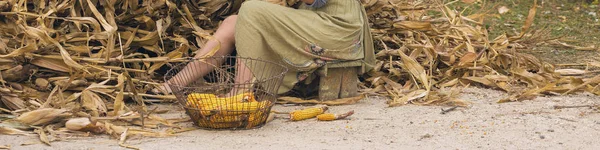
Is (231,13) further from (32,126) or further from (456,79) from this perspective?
(32,126)

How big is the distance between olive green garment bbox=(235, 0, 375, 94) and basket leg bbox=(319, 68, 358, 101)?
2.1 inches

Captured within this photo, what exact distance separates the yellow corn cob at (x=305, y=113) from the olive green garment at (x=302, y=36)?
1.28 ft

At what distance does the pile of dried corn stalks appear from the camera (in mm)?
4184

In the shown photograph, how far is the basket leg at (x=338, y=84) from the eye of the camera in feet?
15.7

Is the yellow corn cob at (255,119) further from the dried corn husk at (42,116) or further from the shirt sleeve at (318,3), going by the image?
the shirt sleeve at (318,3)

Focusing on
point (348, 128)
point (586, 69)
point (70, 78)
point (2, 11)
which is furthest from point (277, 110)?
point (586, 69)

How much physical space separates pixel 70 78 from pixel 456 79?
6.41 ft

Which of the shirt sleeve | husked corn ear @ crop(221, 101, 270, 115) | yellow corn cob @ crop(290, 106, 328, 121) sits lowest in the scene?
yellow corn cob @ crop(290, 106, 328, 121)

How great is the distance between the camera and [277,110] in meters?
4.56

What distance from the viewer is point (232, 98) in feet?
13.2

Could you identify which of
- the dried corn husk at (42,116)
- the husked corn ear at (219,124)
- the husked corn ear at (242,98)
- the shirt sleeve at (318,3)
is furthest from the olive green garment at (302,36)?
the dried corn husk at (42,116)

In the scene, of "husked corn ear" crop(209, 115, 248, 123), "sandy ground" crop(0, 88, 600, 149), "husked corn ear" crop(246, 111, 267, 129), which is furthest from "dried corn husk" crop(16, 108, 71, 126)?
"husked corn ear" crop(246, 111, 267, 129)

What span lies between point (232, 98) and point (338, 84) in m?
0.92

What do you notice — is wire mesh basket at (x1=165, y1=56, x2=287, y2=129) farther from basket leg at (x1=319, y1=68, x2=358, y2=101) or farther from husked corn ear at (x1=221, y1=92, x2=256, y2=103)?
basket leg at (x1=319, y1=68, x2=358, y2=101)
